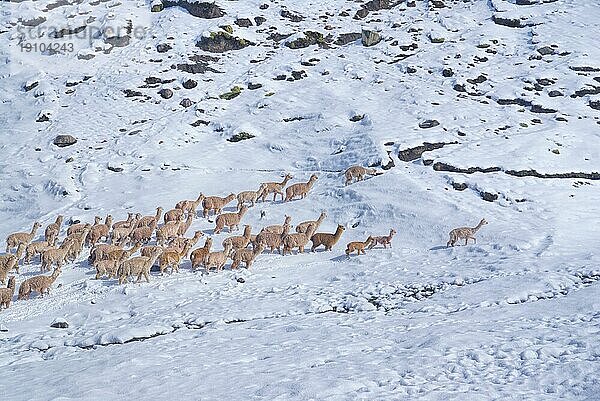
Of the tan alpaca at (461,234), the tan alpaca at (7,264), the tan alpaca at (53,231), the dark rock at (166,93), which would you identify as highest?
the tan alpaca at (461,234)

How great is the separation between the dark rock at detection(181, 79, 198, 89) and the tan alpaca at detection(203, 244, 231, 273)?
20.6m

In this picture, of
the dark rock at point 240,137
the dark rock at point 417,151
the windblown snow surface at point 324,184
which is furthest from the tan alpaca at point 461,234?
the dark rock at point 240,137

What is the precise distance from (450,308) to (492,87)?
22.1 metres

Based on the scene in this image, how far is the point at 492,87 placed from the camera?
3247 centimetres

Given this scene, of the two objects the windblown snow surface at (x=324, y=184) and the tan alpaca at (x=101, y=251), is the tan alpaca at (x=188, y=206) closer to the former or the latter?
the windblown snow surface at (x=324, y=184)

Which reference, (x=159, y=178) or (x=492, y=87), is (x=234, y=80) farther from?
(x=492, y=87)

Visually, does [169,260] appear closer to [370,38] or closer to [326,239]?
[326,239]

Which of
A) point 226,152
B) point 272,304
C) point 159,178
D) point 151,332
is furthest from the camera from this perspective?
point 226,152

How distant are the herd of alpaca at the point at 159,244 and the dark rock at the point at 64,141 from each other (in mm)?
8788

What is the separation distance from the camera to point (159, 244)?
1920 centimetres

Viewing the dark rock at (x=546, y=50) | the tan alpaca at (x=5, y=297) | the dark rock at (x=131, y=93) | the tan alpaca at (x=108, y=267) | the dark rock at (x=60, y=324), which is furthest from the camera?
the dark rock at (x=546, y=50)

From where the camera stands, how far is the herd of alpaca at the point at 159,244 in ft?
54.3

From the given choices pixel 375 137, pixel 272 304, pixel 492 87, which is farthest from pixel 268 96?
pixel 272 304

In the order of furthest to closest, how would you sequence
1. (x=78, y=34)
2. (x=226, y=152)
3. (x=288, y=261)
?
Result: (x=78, y=34) → (x=226, y=152) → (x=288, y=261)
